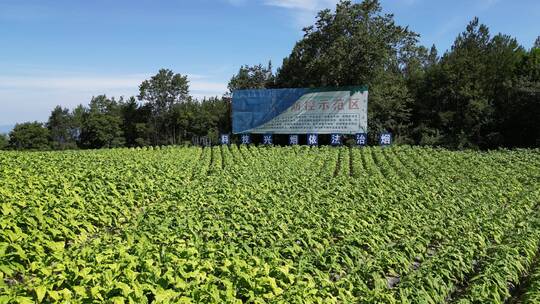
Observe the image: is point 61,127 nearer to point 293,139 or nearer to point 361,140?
point 293,139

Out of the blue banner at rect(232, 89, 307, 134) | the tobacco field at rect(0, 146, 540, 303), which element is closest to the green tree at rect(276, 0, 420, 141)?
the blue banner at rect(232, 89, 307, 134)

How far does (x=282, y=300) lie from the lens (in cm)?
391

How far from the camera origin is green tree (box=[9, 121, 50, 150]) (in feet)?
185

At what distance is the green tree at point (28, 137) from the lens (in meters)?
56.3

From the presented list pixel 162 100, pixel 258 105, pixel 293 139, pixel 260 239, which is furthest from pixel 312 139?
pixel 162 100

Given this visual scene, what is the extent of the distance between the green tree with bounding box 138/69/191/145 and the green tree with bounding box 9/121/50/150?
13.8m

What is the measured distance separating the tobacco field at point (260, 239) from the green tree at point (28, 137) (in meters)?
49.8

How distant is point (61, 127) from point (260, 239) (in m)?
67.7

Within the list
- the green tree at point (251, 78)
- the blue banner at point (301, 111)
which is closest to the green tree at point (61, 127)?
the green tree at point (251, 78)

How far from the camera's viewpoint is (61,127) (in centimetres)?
6681

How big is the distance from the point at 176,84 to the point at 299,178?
47.3 m

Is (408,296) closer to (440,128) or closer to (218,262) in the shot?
(218,262)

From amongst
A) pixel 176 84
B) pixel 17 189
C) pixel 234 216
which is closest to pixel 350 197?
pixel 234 216

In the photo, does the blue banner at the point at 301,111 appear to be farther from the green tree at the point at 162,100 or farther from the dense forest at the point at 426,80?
the green tree at the point at 162,100
